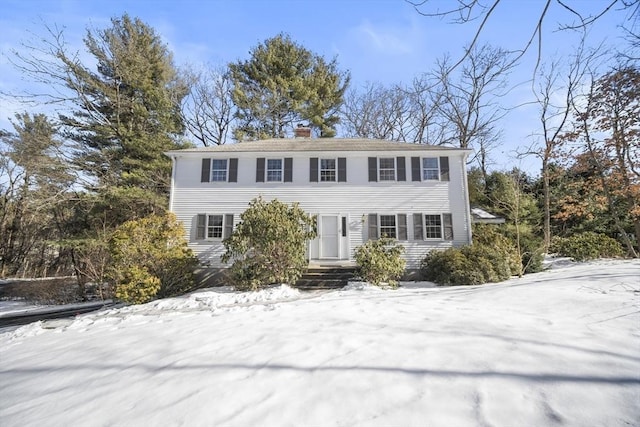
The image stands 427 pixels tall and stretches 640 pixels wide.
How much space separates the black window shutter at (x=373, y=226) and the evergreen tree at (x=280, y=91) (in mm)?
11482

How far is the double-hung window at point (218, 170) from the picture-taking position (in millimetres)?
12641

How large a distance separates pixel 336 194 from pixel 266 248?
435 centimetres

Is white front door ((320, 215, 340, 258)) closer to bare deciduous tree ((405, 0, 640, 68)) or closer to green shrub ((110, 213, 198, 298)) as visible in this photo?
green shrub ((110, 213, 198, 298))

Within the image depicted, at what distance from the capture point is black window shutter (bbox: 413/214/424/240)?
11.8 metres

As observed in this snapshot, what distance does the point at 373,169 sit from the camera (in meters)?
12.4

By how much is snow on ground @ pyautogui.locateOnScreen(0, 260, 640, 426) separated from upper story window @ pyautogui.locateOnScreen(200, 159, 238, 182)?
827 centimetres

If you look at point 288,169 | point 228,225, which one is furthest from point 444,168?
point 228,225

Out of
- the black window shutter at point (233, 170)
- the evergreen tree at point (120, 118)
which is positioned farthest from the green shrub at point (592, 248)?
the evergreen tree at point (120, 118)

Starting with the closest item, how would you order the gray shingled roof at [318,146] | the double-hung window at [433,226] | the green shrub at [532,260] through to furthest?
1. the green shrub at [532,260]
2. the double-hung window at [433,226]
3. the gray shingled roof at [318,146]

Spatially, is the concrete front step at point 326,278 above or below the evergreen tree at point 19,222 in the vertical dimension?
below

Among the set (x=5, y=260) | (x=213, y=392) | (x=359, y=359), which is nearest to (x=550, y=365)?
(x=359, y=359)

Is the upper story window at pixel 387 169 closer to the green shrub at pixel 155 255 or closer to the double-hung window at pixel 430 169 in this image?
the double-hung window at pixel 430 169

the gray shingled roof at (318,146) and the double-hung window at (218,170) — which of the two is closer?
the gray shingled roof at (318,146)

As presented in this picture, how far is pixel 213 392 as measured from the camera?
2.53 metres
